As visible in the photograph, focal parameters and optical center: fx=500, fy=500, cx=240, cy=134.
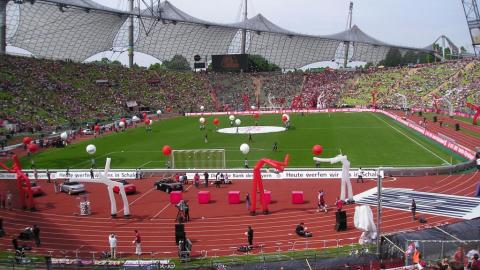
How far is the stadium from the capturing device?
68.8ft

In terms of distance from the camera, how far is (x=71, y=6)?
307ft

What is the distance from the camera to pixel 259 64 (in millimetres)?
151375

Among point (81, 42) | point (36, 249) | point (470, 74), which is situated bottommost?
point (36, 249)

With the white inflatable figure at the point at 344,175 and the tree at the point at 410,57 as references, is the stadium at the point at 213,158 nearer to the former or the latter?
the white inflatable figure at the point at 344,175

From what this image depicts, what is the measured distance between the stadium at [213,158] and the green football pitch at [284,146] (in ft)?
0.97

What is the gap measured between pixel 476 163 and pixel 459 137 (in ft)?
59.9

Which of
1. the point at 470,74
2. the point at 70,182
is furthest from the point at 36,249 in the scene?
the point at 470,74

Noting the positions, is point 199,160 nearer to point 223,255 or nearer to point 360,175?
point 360,175

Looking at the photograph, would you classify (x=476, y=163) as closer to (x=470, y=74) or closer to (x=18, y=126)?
(x=18, y=126)

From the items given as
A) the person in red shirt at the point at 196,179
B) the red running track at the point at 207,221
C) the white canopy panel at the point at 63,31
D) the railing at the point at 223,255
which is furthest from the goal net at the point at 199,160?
the white canopy panel at the point at 63,31

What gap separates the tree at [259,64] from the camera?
14831cm

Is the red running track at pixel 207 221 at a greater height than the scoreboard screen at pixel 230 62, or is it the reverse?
the scoreboard screen at pixel 230 62

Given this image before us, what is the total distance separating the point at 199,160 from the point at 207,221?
1569 centimetres

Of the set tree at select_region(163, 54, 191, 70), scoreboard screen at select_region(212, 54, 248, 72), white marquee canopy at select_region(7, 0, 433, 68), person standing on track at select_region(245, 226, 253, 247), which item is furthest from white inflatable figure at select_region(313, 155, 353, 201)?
tree at select_region(163, 54, 191, 70)
